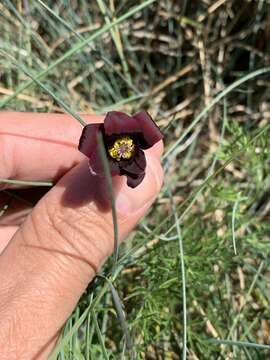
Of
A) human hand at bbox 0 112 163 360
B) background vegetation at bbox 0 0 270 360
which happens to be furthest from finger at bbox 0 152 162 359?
background vegetation at bbox 0 0 270 360

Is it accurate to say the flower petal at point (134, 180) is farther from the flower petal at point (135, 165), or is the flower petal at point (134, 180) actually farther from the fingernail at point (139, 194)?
the fingernail at point (139, 194)

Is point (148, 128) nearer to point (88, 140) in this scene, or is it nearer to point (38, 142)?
point (88, 140)

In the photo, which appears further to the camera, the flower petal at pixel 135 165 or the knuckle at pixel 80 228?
the knuckle at pixel 80 228

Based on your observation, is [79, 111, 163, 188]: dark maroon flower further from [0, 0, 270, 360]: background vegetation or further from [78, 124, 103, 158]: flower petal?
[0, 0, 270, 360]: background vegetation

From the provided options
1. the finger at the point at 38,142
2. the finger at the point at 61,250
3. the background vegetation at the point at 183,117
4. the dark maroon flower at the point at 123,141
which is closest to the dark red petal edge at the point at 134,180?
the dark maroon flower at the point at 123,141

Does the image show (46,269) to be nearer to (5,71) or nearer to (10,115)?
(10,115)

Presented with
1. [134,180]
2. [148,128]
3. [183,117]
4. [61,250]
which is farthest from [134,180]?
[183,117]
